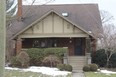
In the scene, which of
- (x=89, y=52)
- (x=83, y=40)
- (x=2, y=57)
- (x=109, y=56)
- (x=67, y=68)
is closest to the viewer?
(x=2, y=57)

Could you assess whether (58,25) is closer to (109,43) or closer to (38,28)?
(38,28)

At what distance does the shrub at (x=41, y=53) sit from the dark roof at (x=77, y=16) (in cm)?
554

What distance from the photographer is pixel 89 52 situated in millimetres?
34469

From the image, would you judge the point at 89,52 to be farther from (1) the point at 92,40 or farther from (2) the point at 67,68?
(2) the point at 67,68

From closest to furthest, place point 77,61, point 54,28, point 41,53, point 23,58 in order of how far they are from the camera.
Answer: point 23,58
point 41,53
point 77,61
point 54,28

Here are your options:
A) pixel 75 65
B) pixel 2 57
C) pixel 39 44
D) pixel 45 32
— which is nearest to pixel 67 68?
pixel 75 65

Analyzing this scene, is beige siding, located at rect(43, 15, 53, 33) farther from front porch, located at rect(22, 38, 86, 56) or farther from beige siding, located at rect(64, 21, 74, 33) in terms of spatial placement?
front porch, located at rect(22, 38, 86, 56)

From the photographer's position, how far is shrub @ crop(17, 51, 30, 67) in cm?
2875

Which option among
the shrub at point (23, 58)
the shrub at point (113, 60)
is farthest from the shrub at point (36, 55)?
the shrub at point (113, 60)

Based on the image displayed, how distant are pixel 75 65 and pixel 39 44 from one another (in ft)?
19.3

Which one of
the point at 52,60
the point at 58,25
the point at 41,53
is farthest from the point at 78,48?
the point at 52,60

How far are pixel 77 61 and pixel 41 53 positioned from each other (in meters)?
4.13

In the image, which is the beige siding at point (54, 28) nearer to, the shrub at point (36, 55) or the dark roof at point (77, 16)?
the shrub at point (36, 55)

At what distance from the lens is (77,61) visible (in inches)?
1292
